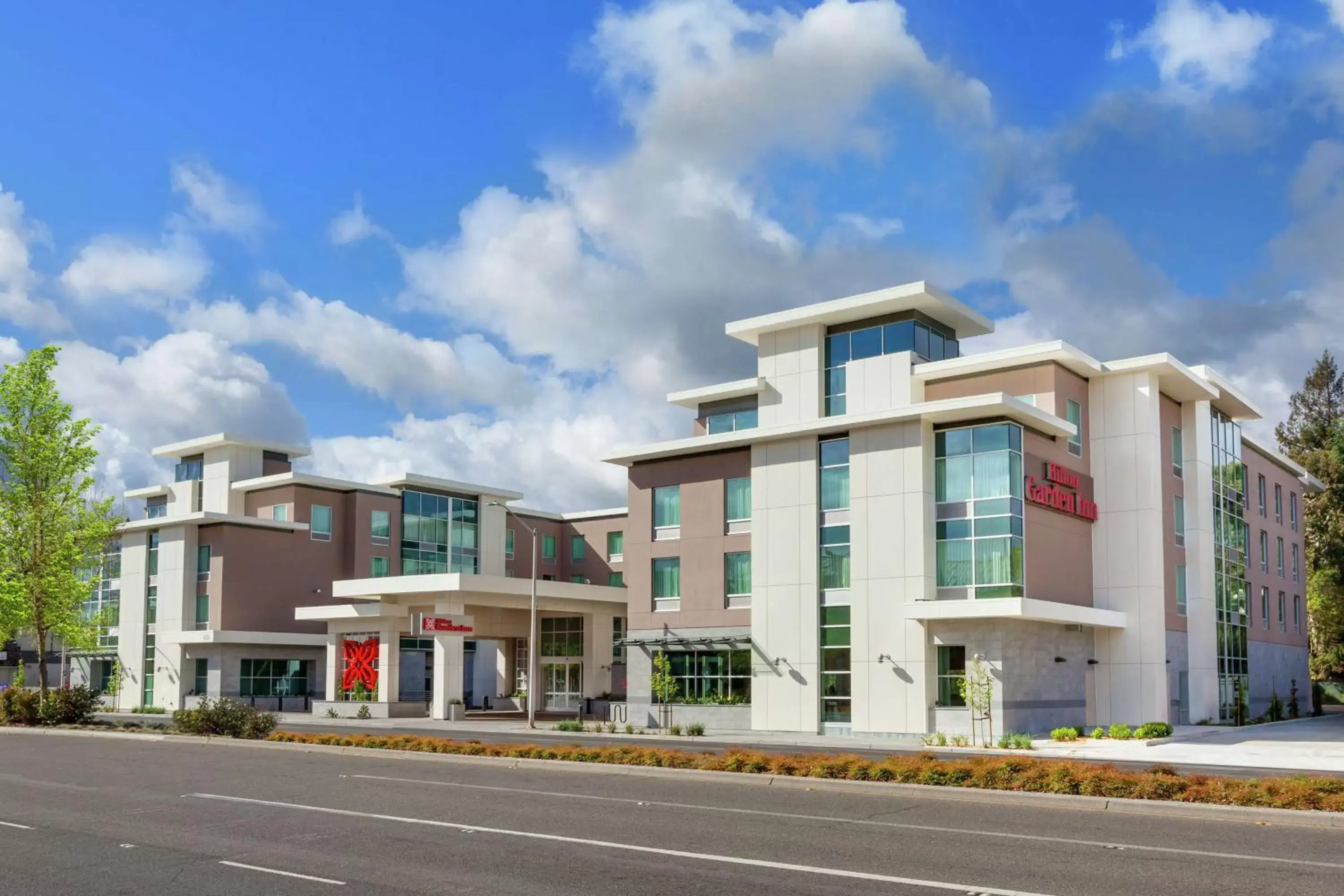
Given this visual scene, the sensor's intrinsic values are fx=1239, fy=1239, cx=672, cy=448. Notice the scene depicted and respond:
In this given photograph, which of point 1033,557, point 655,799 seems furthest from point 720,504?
point 655,799

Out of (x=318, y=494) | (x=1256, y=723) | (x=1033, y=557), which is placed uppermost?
(x=318, y=494)

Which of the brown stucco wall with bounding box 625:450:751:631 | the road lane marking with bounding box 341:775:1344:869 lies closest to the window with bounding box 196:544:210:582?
the brown stucco wall with bounding box 625:450:751:631

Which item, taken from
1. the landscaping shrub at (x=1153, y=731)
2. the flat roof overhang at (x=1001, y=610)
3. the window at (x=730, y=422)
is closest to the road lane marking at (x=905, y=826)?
the flat roof overhang at (x=1001, y=610)

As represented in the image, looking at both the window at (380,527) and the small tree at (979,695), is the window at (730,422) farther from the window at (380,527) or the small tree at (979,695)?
the window at (380,527)

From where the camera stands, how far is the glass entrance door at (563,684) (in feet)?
207

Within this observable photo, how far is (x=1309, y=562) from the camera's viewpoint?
237 ft

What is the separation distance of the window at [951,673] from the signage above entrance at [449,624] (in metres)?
22.9

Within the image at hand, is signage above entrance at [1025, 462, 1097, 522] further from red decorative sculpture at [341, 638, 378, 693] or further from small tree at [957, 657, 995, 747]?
red decorative sculpture at [341, 638, 378, 693]

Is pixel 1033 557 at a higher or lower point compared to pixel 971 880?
higher

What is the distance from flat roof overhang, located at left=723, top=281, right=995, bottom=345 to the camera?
42.2m

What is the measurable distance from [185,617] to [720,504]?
118 ft

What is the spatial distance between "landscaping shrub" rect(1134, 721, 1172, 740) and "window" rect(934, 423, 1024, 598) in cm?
552

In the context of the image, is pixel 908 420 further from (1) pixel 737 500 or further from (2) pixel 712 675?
(2) pixel 712 675

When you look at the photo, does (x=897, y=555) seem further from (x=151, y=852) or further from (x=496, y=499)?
(x=496, y=499)
